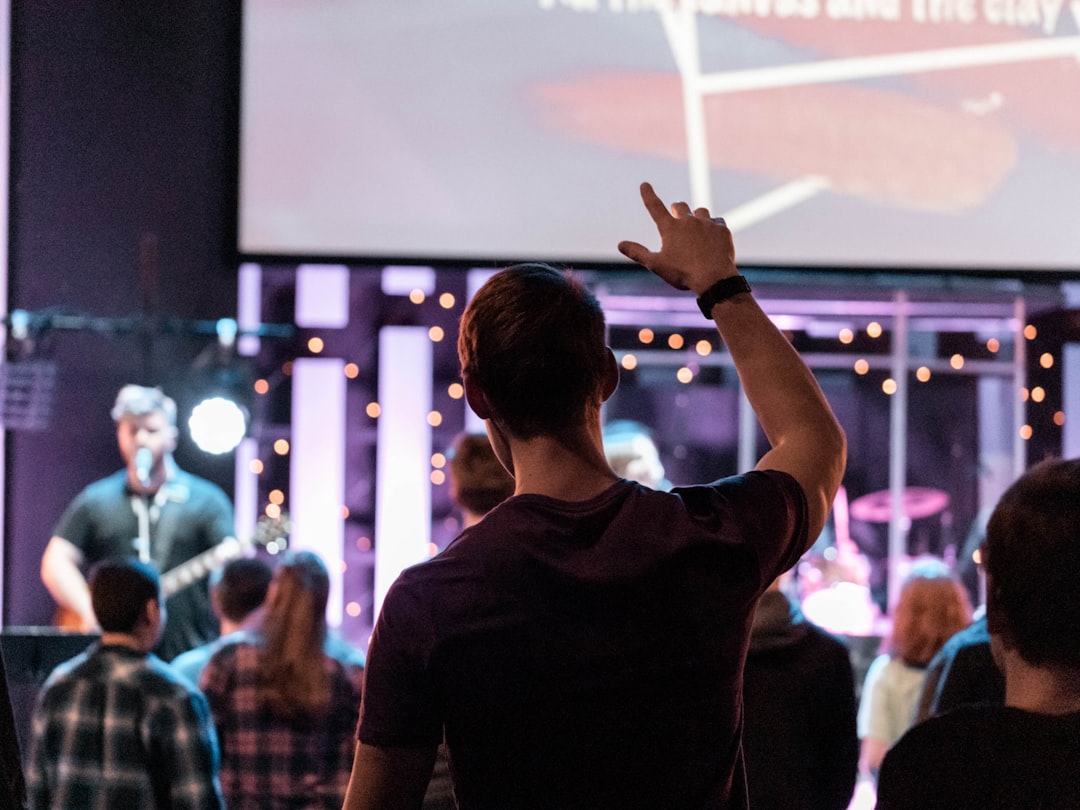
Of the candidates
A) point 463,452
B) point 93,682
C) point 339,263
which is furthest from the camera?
point 339,263

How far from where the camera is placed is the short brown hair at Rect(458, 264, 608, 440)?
3.64 feet

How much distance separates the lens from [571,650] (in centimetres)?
107

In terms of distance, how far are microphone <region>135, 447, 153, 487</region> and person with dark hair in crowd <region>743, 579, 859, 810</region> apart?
2.68 m

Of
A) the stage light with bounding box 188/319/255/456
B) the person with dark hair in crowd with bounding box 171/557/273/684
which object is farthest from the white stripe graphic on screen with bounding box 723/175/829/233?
the person with dark hair in crowd with bounding box 171/557/273/684

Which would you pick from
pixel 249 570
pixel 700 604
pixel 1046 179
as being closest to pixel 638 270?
pixel 1046 179

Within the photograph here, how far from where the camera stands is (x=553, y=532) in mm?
1084

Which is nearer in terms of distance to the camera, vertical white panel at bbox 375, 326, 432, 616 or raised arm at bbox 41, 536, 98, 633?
raised arm at bbox 41, 536, 98, 633

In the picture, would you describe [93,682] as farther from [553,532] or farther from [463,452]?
[553,532]

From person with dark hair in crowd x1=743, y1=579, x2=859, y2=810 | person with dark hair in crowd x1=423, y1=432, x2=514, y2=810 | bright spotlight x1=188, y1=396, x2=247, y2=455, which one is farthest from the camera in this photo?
bright spotlight x1=188, y1=396, x2=247, y2=455

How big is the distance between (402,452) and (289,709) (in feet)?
11.5

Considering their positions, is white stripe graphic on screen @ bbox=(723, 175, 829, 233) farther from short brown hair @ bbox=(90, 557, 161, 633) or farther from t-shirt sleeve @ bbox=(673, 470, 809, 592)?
t-shirt sleeve @ bbox=(673, 470, 809, 592)

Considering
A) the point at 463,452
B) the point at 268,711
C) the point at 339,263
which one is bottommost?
the point at 268,711

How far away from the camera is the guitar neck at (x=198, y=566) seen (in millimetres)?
4469

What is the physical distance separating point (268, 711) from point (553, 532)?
6.19 feet
